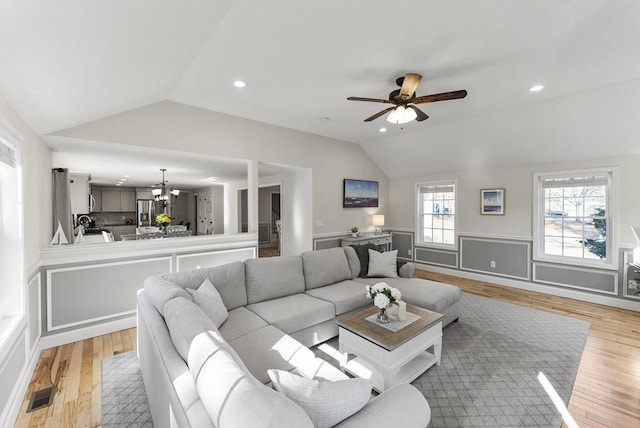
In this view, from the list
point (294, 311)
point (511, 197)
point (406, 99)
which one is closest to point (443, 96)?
point (406, 99)

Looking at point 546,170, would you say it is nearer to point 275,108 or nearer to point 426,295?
point 426,295

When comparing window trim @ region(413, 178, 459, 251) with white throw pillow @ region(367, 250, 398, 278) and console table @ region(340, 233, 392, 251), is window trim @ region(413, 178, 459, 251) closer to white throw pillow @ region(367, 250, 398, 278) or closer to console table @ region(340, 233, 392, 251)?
console table @ region(340, 233, 392, 251)

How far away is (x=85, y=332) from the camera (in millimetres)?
3115

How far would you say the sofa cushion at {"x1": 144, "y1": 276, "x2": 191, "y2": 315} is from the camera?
197cm

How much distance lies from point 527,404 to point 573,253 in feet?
12.2

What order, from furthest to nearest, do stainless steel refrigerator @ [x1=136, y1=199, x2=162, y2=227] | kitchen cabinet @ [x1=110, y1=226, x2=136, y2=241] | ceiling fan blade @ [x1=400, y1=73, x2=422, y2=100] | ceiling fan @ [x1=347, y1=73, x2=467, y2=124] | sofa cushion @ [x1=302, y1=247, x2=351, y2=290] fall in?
stainless steel refrigerator @ [x1=136, y1=199, x2=162, y2=227]
kitchen cabinet @ [x1=110, y1=226, x2=136, y2=241]
sofa cushion @ [x1=302, y1=247, x2=351, y2=290]
ceiling fan @ [x1=347, y1=73, x2=467, y2=124]
ceiling fan blade @ [x1=400, y1=73, x2=422, y2=100]

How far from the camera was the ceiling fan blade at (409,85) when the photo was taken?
100 inches

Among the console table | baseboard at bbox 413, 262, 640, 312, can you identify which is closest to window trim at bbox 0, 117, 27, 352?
the console table

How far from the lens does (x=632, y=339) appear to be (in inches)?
123

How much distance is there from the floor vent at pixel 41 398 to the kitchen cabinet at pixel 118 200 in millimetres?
9467

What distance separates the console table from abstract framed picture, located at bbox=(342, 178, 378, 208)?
0.70 metres

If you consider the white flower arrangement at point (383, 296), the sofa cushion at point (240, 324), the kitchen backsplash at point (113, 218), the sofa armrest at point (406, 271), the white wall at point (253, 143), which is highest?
the white wall at point (253, 143)

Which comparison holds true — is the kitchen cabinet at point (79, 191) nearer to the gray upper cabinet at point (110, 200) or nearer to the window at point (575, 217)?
the gray upper cabinet at point (110, 200)

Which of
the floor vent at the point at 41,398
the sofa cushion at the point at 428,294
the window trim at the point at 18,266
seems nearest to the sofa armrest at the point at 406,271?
the sofa cushion at the point at 428,294
